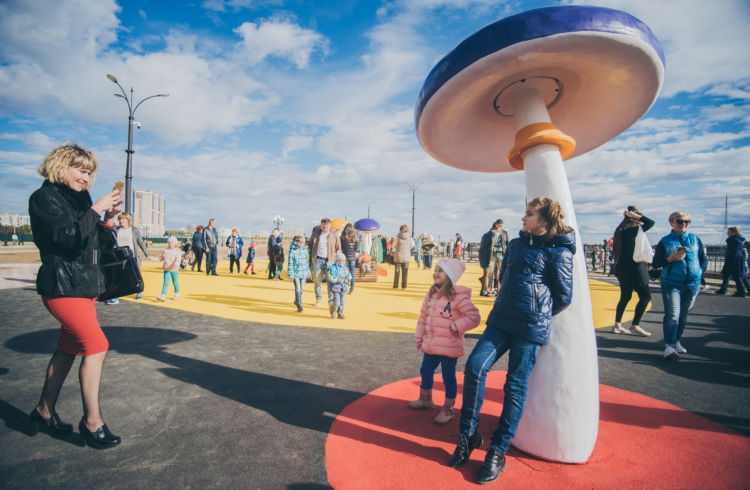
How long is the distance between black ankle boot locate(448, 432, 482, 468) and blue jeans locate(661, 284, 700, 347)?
11.3 feet

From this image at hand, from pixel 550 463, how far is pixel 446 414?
777 mm

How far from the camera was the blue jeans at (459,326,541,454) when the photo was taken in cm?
224

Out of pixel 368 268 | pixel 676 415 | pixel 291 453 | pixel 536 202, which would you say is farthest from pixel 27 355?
pixel 368 268

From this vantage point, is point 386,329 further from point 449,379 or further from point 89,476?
point 89,476

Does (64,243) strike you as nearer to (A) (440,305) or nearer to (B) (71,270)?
(B) (71,270)

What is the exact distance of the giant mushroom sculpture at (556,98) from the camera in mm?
2195

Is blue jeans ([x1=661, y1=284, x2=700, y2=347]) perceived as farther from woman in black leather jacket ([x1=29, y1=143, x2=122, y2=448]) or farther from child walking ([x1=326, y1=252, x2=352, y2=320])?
woman in black leather jacket ([x1=29, y1=143, x2=122, y2=448])

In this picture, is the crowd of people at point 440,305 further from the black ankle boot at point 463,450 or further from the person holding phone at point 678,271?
the person holding phone at point 678,271

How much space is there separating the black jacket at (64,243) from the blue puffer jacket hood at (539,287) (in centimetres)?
280

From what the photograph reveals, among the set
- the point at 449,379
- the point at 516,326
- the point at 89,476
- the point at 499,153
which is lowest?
the point at 89,476

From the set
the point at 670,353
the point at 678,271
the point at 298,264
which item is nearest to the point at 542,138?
the point at 678,271

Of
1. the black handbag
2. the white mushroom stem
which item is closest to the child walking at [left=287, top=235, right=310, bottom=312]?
the black handbag

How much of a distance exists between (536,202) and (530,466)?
5.69 feet

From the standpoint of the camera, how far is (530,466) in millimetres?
2299
